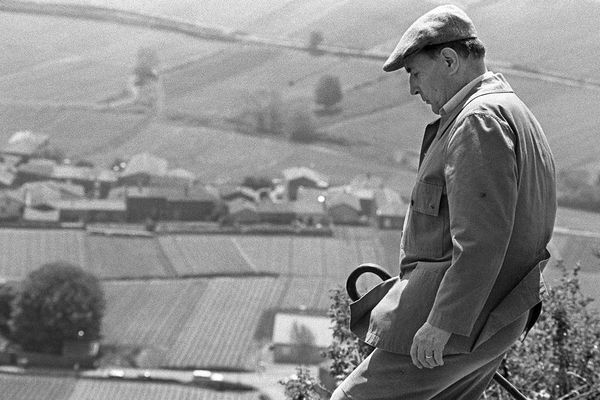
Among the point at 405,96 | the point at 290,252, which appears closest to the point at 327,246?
the point at 290,252

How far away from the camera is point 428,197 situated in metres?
3.15

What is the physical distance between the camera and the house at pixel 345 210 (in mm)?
45531

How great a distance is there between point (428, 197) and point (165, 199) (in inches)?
1833

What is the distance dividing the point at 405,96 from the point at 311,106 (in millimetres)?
8655

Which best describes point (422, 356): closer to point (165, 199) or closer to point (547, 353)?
point (547, 353)

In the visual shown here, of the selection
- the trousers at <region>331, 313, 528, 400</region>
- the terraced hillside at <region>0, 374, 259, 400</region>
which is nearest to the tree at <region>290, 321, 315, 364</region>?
the terraced hillside at <region>0, 374, 259, 400</region>

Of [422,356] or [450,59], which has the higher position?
[450,59]

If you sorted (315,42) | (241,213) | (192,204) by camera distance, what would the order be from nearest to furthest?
(241,213)
(192,204)
(315,42)

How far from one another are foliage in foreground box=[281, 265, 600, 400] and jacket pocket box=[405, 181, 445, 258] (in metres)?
2.42

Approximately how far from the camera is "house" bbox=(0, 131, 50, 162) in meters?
54.1

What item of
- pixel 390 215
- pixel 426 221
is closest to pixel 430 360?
pixel 426 221

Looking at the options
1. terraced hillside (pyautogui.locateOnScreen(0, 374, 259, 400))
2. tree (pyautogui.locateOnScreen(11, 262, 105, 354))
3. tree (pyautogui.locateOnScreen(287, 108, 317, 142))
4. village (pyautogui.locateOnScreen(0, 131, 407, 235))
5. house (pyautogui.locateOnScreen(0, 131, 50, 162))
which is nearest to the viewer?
terraced hillside (pyautogui.locateOnScreen(0, 374, 259, 400))

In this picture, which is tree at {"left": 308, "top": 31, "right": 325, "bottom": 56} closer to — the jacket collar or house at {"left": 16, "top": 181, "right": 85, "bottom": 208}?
house at {"left": 16, "top": 181, "right": 85, "bottom": 208}

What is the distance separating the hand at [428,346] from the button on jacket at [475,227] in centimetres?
2
